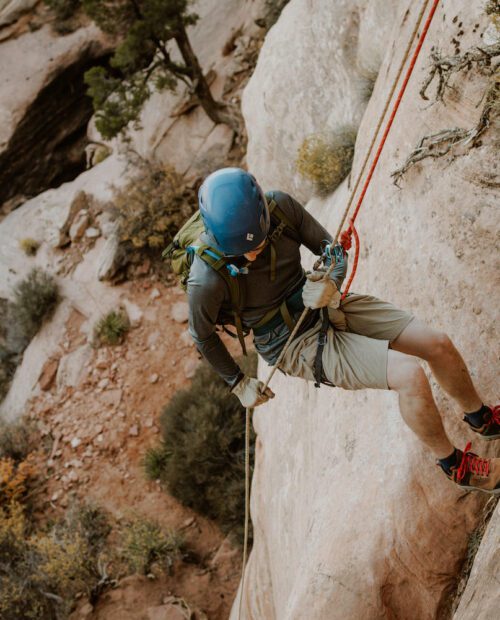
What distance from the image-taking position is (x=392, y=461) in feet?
13.4

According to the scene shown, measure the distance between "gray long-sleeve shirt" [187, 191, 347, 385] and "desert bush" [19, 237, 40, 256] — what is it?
12.9 meters

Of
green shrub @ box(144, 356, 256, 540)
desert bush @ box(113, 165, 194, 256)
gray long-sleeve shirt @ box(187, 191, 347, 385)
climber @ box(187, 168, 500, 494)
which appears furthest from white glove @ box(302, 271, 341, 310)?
desert bush @ box(113, 165, 194, 256)

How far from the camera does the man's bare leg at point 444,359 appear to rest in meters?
3.40

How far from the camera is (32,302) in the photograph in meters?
14.0

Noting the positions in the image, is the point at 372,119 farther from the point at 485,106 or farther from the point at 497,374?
the point at 497,374

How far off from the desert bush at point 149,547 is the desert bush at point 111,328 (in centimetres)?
463

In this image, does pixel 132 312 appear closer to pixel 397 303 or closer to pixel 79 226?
pixel 79 226

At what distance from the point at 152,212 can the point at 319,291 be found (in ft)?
35.2

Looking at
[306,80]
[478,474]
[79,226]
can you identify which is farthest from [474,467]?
[79,226]

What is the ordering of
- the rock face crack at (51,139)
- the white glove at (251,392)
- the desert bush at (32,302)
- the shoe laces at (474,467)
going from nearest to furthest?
the shoe laces at (474,467), the white glove at (251,392), the desert bush at (32,302), the rock face crack at (51,139)

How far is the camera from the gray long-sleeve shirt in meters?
3.51

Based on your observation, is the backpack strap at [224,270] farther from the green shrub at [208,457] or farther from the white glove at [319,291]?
the green shrub at [208,457]

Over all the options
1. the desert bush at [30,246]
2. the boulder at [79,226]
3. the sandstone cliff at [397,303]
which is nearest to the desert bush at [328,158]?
the sandstone cliff at [397,303]

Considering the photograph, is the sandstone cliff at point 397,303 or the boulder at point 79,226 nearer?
the sandstone cliff at point 397,303
